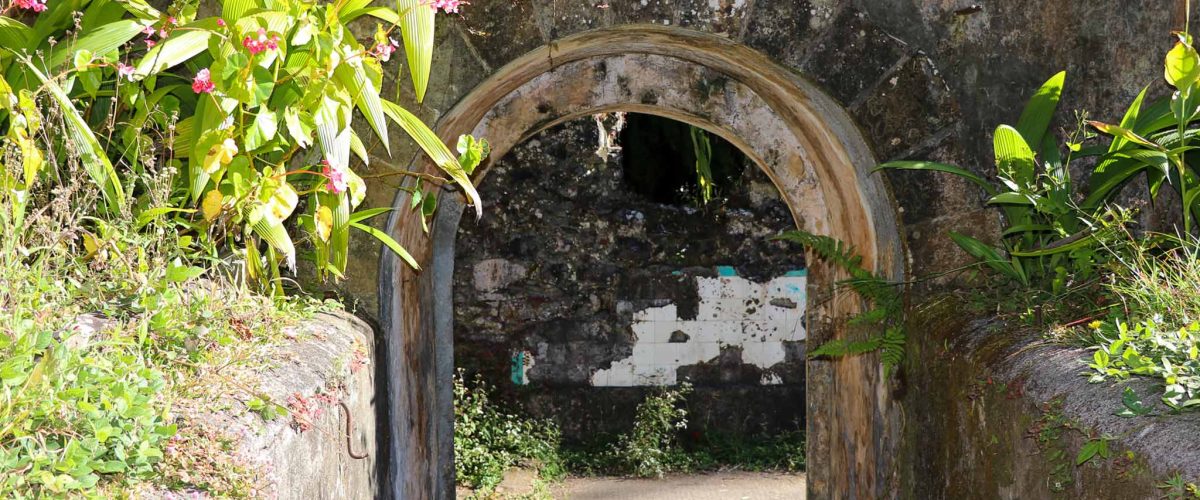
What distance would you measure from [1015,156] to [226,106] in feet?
6.47

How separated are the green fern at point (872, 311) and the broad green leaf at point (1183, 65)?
952 millimetres

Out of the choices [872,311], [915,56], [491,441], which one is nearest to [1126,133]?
[915,56]

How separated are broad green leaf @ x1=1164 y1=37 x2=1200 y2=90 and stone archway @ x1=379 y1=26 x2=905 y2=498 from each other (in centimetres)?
84

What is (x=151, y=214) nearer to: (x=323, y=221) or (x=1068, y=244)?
(x=323, y=221)

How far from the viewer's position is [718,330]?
294 inches

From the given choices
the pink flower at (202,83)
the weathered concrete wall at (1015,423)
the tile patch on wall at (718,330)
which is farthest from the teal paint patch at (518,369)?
the pink flower at (202,83)

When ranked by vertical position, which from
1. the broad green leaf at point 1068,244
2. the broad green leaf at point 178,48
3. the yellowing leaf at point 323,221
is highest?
the broad green leaf at point 178,48

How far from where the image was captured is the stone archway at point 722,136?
329 cm

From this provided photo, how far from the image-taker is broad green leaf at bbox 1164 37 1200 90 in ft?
8.48

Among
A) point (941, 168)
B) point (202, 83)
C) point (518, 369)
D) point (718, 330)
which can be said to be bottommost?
point (518, 369)

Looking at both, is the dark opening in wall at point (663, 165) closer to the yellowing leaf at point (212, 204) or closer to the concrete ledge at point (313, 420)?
the concrete ledge at point (313, 420)

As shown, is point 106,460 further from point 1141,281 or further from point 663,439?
point 663,439

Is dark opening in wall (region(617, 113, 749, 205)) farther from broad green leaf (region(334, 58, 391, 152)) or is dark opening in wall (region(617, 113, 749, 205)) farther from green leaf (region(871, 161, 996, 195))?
broad green leaf (region(334, 58, 391, 152))

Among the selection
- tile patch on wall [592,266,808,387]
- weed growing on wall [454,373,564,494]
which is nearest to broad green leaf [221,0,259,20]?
weed growing on wall [454,373,564,494]
